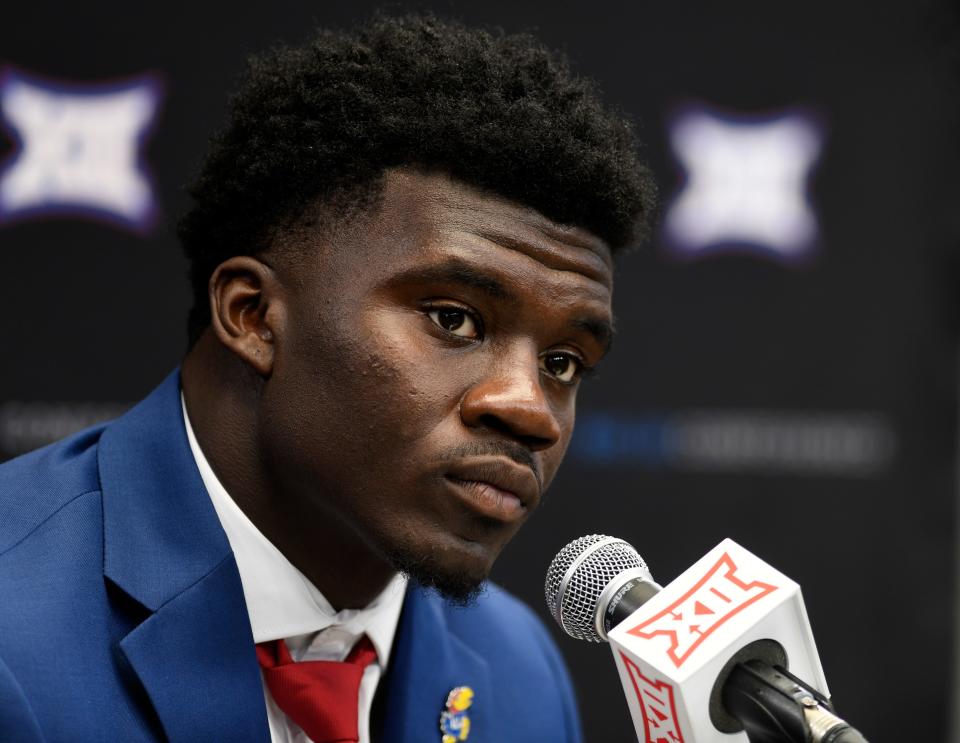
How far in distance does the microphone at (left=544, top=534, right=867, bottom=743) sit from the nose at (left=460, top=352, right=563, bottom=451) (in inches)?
11.4

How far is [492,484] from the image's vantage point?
4.71 feet

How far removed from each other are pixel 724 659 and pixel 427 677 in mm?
774

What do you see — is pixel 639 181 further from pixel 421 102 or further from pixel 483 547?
pixel 483 547

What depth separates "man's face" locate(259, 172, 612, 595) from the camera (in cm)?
142

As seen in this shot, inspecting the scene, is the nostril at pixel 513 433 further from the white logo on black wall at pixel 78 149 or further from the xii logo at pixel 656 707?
the white logo on black wall at pixel 78 149

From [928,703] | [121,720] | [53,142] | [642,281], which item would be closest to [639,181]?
[121,720]

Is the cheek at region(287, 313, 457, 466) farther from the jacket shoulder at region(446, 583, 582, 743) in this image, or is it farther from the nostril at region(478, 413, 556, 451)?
the jacket shoulder at region(446, 583, 582, 743)

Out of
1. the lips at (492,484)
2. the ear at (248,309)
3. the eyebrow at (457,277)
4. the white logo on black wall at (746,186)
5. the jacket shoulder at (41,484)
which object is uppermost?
the white logo on black wall at (746,186)

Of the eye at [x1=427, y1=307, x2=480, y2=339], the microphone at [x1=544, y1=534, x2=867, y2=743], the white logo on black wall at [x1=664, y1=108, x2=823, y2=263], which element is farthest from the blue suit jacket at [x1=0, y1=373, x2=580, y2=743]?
the white logo on black wall at [x1=664, y1=108, x2=823, y2=263]

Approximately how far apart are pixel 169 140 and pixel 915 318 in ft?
6.77

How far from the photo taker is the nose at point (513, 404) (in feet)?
4.61

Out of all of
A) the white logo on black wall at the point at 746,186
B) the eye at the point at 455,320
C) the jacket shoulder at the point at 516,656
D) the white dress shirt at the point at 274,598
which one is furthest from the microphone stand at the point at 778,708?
the white logo on black wall at the point at 746,186

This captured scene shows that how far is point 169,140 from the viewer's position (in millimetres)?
2719

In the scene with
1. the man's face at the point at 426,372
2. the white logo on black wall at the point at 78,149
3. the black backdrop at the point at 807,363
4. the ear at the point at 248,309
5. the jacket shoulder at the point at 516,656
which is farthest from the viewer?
the black backdrop at the point at 807,363
